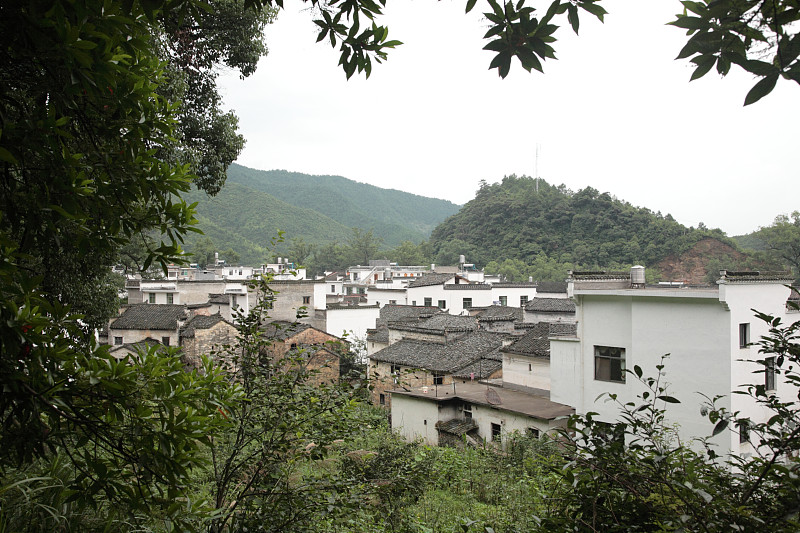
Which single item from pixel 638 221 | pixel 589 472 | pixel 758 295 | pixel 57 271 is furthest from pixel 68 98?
pixel 638 221

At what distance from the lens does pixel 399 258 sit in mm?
72688

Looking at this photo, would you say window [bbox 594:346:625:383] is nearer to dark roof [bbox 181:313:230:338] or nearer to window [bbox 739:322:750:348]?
window [bbox 739:322:750:348]

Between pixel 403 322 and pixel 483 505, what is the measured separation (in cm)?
1722

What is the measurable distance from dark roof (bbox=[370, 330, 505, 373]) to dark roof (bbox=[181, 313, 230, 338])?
23.7 ft

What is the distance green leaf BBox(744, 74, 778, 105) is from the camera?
159cm

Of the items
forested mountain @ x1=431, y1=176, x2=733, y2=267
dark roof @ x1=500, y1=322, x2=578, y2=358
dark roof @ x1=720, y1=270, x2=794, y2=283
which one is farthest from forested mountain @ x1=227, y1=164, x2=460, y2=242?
dark roof @ x1=720, y1=270, x2=794, y2=283

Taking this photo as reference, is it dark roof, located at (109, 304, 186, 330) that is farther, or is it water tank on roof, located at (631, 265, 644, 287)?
dark roof, located at (109, 304, 186, 330)

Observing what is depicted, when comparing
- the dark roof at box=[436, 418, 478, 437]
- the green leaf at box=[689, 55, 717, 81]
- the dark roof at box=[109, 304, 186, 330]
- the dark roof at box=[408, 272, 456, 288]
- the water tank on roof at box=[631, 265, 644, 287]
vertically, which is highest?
the green leaf at box=[689, 55, 717, 81]

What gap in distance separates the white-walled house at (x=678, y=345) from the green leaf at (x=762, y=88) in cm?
954

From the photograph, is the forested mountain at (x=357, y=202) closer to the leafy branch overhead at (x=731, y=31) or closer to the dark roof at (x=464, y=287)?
the dark roof at (x=464, y=287)

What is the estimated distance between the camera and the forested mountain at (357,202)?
387 feet

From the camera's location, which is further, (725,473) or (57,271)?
(57,271)

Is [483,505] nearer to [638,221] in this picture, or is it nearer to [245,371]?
[245,371]

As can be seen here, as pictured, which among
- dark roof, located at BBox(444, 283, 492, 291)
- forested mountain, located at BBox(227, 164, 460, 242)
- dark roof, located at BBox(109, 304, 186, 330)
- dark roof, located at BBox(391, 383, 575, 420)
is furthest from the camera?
forested mountain, located at BBox(227, 164, 460, 242)
